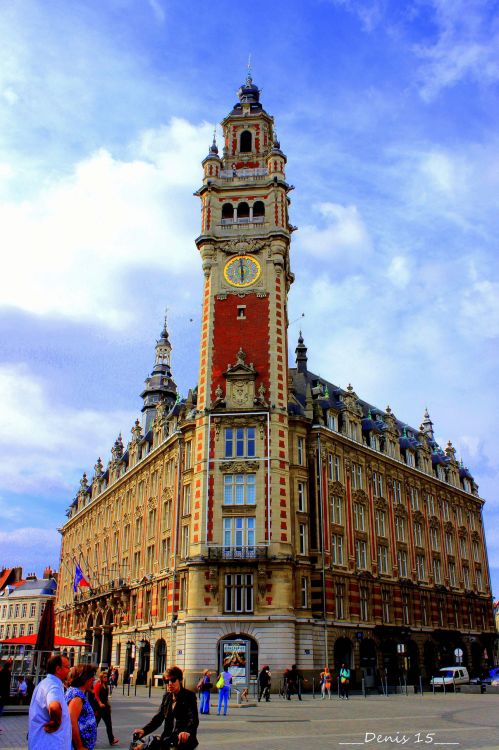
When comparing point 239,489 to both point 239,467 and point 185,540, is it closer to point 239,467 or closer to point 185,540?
point 239,467

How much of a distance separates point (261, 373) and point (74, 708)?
43643 millimetres

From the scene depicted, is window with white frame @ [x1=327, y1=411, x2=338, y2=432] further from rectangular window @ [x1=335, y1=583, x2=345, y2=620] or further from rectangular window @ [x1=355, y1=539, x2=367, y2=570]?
rectangular window @ [x1=335, y1=583, x2=345, y2=620]

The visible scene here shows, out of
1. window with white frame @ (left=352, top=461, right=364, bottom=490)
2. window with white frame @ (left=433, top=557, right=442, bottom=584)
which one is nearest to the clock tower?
window with white frame @ (left=352, top=461, right=364, bottom=490)

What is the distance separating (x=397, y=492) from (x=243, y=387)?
22108mm

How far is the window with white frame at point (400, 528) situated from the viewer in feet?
210

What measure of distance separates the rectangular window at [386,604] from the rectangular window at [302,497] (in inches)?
506

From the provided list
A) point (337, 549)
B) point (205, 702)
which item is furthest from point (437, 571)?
point (205, 702)

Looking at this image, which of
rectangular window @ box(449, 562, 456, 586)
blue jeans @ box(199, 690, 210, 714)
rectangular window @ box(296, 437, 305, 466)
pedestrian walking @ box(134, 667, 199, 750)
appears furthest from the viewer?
rectangular window @ box(449, 562, 456, 586)

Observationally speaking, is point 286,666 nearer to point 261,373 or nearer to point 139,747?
point 261,373

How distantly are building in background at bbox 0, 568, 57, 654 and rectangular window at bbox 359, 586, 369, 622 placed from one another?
76633mm

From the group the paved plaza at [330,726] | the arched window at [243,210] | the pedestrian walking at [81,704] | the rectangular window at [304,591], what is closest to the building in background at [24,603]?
the rectangular window at [304,591]

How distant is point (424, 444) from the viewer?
246ft

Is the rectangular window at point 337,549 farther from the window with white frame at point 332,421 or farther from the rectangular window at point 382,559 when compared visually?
the window with white frame at point 332,421

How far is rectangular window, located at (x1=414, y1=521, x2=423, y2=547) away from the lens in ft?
219
